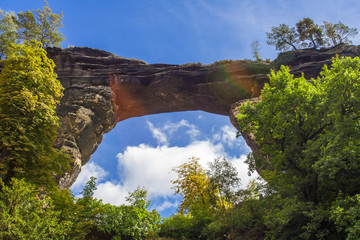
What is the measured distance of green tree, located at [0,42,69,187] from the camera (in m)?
8.24

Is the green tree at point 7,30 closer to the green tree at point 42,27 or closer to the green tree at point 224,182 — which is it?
the green tree at point 42,27

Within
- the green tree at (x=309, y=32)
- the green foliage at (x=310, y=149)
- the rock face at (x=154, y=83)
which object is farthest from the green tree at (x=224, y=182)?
the green tree at (x=309, y=32)

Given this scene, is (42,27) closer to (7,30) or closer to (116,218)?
(7,30)

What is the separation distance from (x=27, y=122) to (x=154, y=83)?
56.3 feet

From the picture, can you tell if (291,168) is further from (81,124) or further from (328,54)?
(328,54)

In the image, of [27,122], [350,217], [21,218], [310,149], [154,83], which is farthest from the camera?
[154,83]

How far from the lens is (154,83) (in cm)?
2541

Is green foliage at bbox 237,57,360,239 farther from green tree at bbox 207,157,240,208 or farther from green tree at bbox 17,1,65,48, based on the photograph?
green tree at bbox 17,1,65,48

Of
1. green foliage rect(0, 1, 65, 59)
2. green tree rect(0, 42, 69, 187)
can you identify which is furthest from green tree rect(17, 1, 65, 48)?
green tree rect(0, 42, 69, 187)

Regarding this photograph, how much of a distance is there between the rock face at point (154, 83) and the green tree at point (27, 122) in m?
11.9

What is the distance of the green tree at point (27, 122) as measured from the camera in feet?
27.0

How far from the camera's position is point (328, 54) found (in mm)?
25297

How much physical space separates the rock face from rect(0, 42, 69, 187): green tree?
11.9 m

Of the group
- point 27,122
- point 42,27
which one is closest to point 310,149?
point 27,122
